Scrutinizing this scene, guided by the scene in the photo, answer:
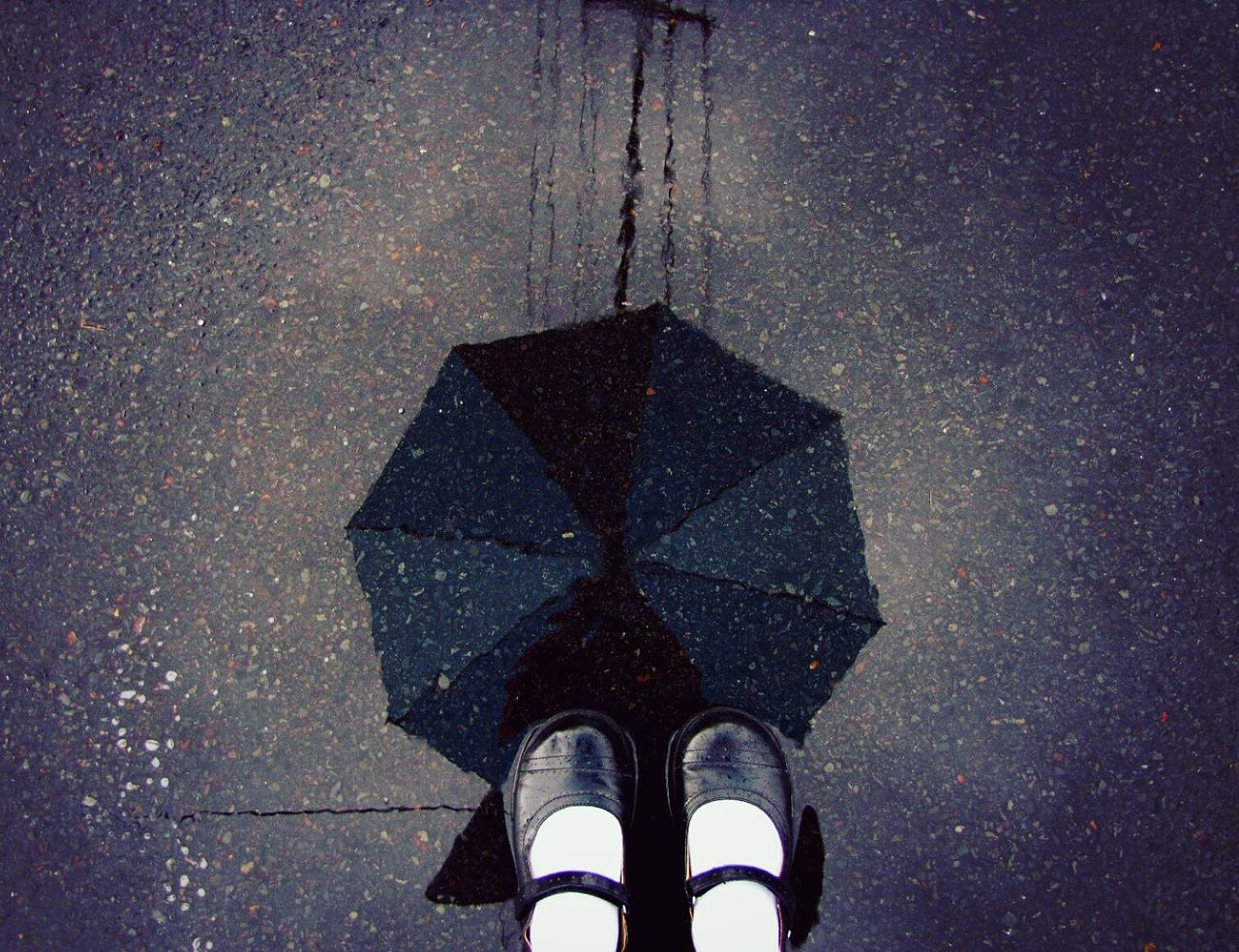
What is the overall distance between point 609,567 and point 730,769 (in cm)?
63

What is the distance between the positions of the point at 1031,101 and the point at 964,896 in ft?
7.42

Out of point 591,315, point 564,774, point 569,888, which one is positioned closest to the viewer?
A: point 569,888

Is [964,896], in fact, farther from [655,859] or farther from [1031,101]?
[1031,101]

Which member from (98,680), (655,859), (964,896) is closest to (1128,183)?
(964,896)

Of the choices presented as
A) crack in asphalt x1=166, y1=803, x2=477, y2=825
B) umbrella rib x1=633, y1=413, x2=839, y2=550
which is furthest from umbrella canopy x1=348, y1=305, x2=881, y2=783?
crack in asphalt x1=166, y1=803, x2=477, y2=825

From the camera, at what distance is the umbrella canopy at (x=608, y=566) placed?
1.92 m

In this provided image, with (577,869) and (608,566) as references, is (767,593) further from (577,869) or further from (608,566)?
(577,869)

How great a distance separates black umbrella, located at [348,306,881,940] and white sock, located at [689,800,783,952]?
0.73 feet

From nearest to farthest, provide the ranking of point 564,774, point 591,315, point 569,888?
point 569,888
point 564,774
point 591,315

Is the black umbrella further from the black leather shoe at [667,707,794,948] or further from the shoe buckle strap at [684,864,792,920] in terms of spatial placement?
the shoe buckle strap at [684,864,792,920]

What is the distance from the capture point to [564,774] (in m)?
1.86

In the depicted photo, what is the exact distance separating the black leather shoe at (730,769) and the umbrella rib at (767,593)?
1.11 feet

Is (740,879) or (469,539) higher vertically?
(469,539)

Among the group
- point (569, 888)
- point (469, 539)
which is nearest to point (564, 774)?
point (569, 888)
